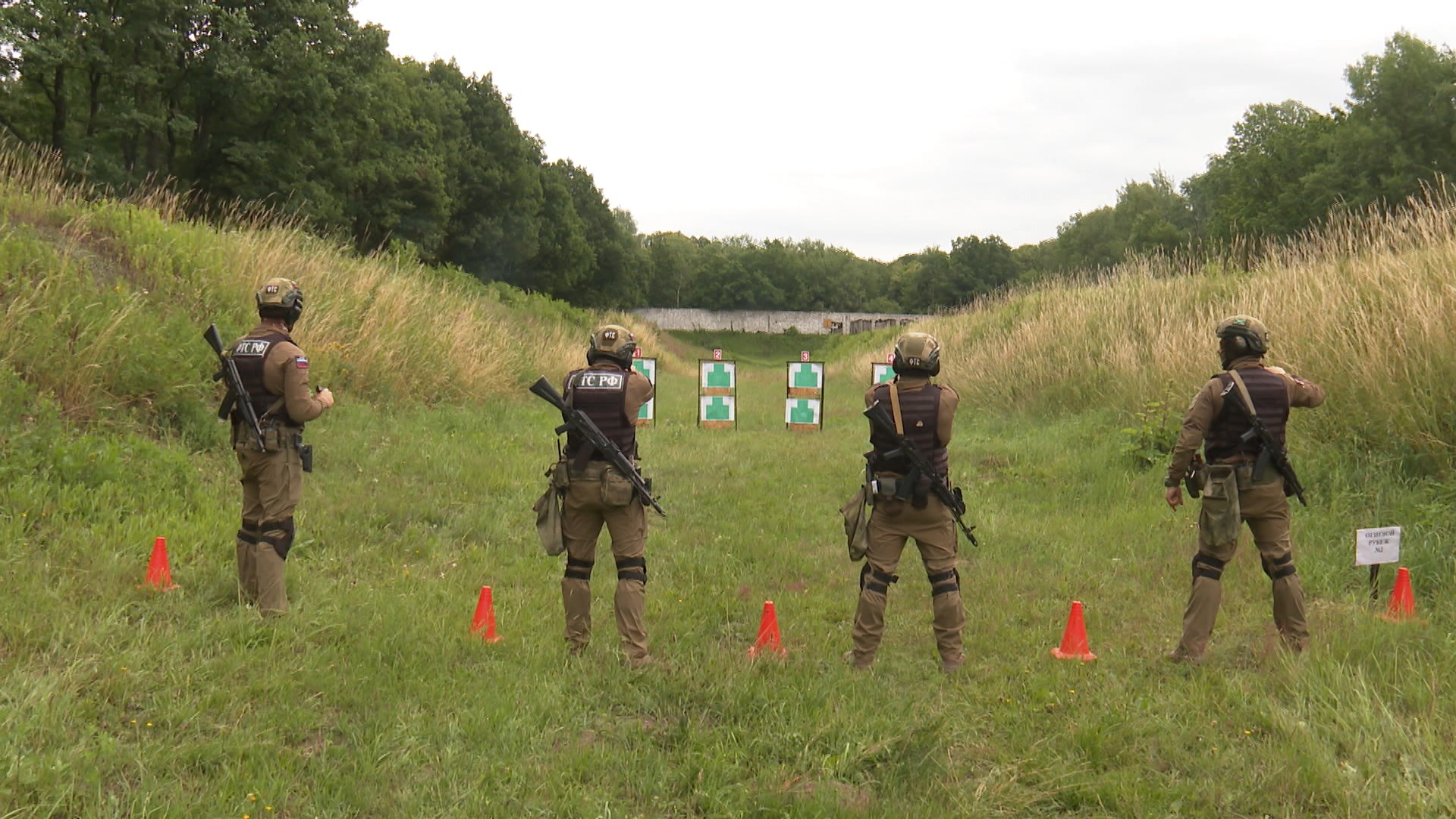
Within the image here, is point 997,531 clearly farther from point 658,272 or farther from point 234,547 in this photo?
point 658,272

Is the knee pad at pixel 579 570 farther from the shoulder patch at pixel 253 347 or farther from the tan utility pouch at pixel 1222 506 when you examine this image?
the tan utility pouch at pixel 1222 506

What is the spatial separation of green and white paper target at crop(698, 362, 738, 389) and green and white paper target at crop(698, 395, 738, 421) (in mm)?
230

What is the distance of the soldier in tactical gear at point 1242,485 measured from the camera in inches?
203

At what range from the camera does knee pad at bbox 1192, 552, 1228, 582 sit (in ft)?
17.1

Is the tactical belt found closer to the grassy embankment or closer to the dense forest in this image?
the grassy embankment

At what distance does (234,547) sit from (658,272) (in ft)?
314

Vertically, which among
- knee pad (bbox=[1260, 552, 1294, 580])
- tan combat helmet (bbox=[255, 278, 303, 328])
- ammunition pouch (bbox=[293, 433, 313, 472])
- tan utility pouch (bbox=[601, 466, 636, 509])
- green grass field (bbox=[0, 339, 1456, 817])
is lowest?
green grass field (bbox=[0, 339, 1456, 817])

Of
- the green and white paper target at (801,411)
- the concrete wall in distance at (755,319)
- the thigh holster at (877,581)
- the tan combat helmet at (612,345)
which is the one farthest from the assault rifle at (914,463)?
the concrete wall in distance at (755,319)

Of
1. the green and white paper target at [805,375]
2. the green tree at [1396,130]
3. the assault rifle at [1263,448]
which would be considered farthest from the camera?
the green tree at [1396,130]

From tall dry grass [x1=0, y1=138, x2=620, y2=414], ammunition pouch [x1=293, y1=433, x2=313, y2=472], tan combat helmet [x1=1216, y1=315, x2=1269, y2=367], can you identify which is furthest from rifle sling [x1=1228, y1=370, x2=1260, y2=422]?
tall dry grass [x1=0, y1=138, x2=620, y2=414]

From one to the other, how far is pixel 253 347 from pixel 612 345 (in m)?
2.10

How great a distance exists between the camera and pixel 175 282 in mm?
10031

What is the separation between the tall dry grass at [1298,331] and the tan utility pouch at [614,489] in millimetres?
5914

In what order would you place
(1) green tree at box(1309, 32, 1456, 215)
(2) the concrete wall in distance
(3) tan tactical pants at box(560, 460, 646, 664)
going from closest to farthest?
(3) tan tactical pants at box(560, 460, 646, 664), (1) green tree at box(1309, 32, 1456, 215), (2) the concrete wall in distance
